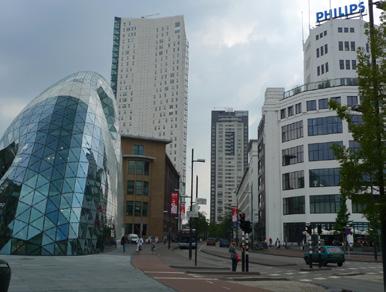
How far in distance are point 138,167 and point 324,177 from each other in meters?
41.5

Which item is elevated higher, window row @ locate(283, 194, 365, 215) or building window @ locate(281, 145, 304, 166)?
building window @ locate(281, 145, 304, 166)

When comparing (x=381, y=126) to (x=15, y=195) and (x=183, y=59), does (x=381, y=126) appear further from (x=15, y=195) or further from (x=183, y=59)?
(x=183, y=59)

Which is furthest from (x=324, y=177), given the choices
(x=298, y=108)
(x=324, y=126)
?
(x=298, y=108)

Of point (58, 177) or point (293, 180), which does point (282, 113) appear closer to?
point (293, 180)

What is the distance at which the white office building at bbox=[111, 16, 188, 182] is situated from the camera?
578 ft

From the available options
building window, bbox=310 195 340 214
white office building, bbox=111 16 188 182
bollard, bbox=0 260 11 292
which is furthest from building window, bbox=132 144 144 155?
bollard, bbox=0 260 11 292

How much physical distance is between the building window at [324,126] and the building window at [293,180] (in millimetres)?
6944

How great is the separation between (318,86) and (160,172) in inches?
1540

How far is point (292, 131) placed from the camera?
80.0 m

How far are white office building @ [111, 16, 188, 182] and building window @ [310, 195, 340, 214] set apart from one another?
105 metres

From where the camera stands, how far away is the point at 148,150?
10062cm

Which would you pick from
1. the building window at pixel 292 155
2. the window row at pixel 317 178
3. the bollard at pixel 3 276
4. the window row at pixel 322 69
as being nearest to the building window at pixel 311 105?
the building window at pixel 292 155

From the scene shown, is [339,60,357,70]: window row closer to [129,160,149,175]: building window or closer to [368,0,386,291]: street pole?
[129,160,149,175]: building window

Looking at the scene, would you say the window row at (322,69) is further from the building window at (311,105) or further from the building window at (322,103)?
the building window at (322,103)
